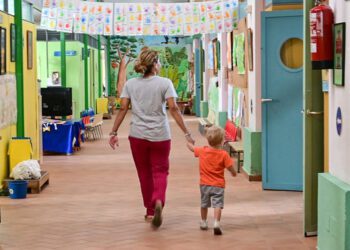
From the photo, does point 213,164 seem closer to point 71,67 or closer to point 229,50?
point 229,50

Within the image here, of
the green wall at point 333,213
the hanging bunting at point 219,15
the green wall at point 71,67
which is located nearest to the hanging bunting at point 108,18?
the hanging bunting at point 219,15

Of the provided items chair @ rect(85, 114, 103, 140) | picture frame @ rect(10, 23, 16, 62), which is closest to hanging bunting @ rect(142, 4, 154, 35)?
picture frame @ rect(10, 23, 16, 62)

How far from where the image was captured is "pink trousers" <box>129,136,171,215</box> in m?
7.10

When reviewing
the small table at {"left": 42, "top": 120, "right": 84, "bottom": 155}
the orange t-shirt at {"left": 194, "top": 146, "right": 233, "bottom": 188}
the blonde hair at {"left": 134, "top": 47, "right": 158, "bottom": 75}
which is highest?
the blonde hair at {"left": 134, "top": 47, "right": 158, "bottom": 75}

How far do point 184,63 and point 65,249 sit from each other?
27911 millimetres

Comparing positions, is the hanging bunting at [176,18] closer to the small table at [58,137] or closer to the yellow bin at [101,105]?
the small table at [58,137]

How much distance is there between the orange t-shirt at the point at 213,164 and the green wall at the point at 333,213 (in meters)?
1.37

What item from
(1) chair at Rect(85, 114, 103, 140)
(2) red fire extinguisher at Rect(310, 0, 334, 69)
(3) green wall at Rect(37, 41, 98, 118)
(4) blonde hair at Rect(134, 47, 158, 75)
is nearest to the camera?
(2) red fire extinguisher at Rect(310, 0, 334, 69)

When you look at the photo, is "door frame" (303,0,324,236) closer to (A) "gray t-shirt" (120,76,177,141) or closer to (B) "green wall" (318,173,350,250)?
(B) "green wall" (318,173,350,250)

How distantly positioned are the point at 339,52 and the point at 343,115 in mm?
433

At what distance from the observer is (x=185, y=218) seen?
25.3 ft

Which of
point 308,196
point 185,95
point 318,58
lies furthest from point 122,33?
point 185,95

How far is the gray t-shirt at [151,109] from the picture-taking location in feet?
23.2

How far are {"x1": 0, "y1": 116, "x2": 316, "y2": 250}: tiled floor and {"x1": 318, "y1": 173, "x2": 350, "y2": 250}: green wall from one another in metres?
0.80
